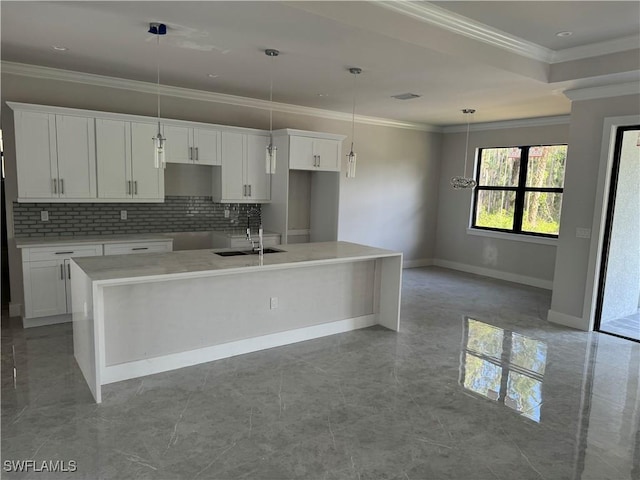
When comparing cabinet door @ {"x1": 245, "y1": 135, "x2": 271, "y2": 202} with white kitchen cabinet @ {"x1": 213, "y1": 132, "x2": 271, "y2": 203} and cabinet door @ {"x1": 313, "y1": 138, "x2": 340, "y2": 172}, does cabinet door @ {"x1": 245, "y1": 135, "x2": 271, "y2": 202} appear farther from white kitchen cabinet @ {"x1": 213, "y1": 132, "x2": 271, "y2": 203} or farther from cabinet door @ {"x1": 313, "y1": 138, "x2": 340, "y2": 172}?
cabinet door @ {"x1": 313, "y1": 138, "x2": 340, "y2": 172}

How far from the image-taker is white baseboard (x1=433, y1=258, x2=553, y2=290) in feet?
23.6

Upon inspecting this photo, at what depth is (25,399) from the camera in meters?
3.10

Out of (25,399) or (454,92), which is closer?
(25,399)

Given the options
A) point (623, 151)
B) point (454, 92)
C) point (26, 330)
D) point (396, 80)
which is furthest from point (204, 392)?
point (623, 151)

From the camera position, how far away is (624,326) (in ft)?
16.9

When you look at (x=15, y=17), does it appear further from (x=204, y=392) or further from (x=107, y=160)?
(x=204, y=392)

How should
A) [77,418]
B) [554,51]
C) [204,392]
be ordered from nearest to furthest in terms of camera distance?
[77,418] → [204,392] → [554,51]

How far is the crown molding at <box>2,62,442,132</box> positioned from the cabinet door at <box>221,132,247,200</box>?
58 centimetres

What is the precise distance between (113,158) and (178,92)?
1.27 metres

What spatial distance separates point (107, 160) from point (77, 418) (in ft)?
10.1

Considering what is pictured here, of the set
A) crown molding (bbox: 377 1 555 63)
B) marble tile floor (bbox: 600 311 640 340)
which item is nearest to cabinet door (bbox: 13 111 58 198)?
crown molding (bbox: 377 1 555 63)

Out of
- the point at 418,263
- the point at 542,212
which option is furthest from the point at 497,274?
the point at 418,263

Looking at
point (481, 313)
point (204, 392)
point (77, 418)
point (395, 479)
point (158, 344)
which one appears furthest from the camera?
point (481, 313)

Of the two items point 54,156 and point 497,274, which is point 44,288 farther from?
point 497,274
